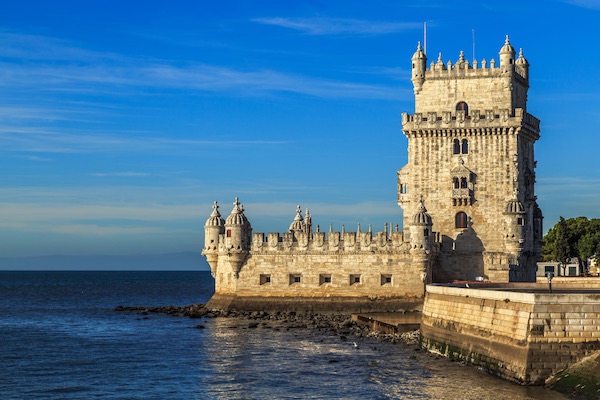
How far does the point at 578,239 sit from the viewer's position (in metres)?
100

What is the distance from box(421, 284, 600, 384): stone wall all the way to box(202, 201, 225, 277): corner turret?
36.5m

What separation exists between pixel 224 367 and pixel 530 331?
18.0 meters

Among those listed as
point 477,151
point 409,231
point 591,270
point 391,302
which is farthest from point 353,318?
point 591,270

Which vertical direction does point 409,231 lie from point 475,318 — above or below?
above

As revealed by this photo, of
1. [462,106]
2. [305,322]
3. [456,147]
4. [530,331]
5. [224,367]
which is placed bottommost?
[224,367]

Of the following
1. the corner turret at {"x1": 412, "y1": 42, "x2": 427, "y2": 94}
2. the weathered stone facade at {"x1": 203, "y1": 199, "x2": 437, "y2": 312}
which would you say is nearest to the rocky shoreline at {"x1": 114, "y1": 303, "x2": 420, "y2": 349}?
the weathered stone facade at {"x1": 203, "y1": 199, "x2": 437, "y2": 312}

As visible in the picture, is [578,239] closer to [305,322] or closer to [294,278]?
[294,278]

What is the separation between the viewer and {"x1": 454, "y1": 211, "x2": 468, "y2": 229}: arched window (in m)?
72.5

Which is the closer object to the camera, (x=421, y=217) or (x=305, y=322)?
(x=305, y=322)

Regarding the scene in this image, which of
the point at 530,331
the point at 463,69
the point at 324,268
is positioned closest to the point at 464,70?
the point at 463,69

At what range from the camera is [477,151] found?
2842 inches

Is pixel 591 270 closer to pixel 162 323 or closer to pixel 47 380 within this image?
pixel 162 323

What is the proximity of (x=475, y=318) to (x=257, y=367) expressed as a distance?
39.5 feet

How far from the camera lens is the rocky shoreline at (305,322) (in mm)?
59469
